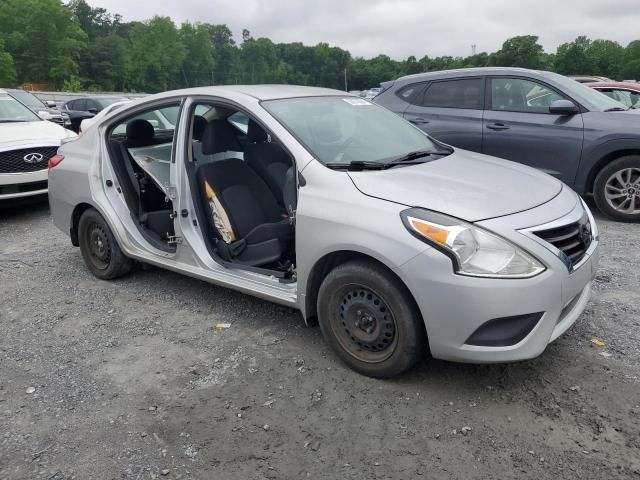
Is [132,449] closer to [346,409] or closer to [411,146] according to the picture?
[346,409]

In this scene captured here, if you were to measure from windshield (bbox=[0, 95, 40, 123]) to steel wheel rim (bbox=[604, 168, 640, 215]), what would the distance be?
8.16m

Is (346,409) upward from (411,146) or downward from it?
downward

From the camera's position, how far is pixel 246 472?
250 cm

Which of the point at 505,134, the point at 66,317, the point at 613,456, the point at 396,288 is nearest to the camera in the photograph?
the point at 613,456

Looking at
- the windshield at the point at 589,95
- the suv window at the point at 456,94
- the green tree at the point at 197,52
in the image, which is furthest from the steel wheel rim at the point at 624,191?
the green tree at the point at 197,52

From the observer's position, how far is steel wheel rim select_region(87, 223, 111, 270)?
4.85 meters

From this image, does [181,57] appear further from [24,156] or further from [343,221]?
[343,221]

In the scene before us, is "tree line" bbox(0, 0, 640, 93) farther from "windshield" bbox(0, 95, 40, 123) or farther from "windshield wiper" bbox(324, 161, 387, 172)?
"windshield wiper" bbox(324, 161, 387, 172)

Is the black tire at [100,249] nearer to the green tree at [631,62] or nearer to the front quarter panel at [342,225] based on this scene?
the front quarter panel at [342,225]

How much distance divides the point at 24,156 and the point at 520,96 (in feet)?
21.0

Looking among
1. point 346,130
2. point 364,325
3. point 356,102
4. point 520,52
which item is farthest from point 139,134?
point 520,52

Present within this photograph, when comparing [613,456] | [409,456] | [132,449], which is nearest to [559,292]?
[613,456]

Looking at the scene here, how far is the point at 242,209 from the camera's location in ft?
13.7

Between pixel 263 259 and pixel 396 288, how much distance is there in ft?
4.49
